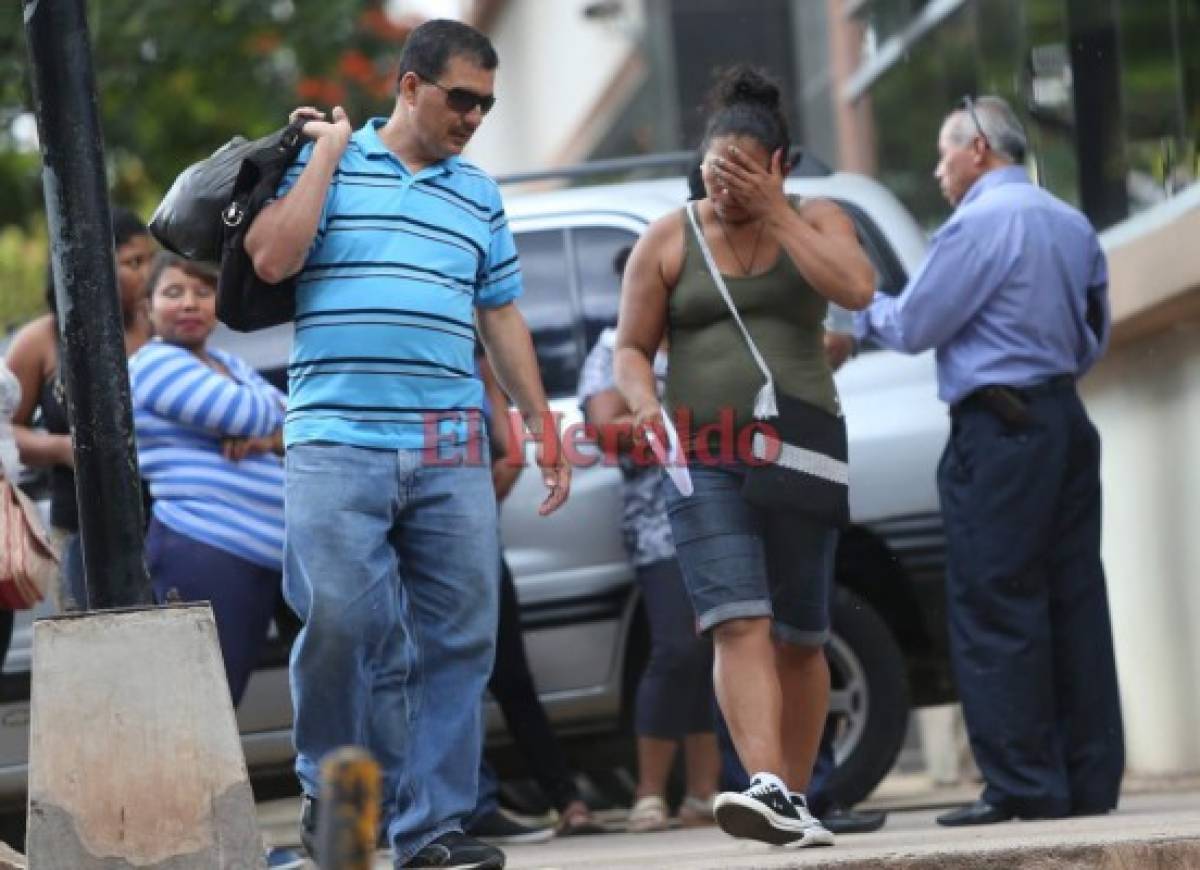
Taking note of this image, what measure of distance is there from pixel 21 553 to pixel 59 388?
107cm

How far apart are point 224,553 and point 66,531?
1.63 feet

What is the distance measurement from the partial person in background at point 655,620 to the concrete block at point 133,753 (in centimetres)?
245

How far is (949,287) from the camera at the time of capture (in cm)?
790

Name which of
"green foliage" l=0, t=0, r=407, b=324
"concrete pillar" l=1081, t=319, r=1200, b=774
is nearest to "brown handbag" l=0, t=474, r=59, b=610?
"concrete pillar" l=1081, t=319, r=1200, b=774

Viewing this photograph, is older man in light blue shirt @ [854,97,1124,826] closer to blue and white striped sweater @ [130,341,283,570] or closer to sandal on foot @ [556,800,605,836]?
sandal on foot @ [556,800,605,836]

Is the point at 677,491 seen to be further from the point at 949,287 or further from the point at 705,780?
the point at 705,780

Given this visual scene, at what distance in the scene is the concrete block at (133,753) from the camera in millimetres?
5945

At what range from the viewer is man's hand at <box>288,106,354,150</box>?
6277 millimetres

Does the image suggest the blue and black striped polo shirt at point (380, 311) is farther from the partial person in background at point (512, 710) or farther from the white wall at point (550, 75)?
the white wall at point (550, 75)

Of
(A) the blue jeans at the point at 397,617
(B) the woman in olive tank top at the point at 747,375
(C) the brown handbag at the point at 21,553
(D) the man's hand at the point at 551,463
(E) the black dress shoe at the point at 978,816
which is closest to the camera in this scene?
(A) the blue jeans at the point at 397,617

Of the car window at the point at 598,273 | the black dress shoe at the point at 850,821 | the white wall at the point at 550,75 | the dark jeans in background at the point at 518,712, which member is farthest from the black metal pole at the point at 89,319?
the white wall at the point at 550,75

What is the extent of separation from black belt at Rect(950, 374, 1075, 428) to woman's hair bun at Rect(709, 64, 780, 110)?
124 cm

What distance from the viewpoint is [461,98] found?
637 cm

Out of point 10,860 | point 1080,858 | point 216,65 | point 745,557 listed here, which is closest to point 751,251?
point 745,557
